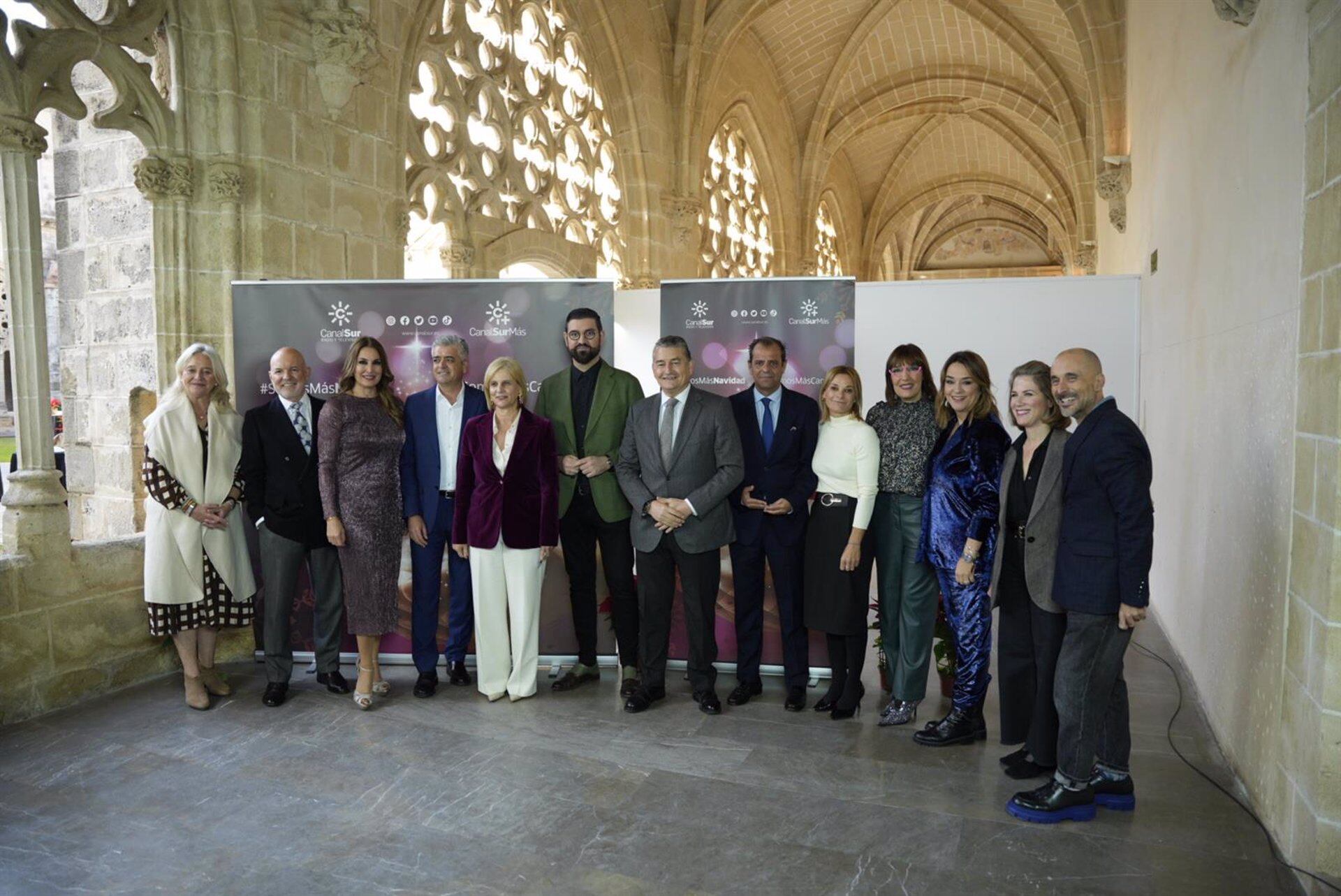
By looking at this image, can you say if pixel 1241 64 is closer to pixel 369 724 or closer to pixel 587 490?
pixel 587 490

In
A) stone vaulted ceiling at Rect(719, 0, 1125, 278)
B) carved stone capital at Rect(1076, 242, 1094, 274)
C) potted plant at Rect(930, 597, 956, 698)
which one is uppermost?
stone vaulted ceiling at Rect(719, 0, 1125, 278)

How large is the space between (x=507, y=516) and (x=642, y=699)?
0.90m

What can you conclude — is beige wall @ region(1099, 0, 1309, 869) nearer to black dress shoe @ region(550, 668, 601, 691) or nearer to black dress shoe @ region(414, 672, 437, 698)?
black dress shoe @ region(550, 668, 601, 691)

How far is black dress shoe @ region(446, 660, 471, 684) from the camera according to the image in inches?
163

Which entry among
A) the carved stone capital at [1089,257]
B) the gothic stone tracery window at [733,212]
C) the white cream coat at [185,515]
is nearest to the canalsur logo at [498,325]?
the white cream coat at [185,515]

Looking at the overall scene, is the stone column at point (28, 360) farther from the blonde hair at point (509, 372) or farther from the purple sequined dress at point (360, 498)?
the blonde hair at point (509, 372)

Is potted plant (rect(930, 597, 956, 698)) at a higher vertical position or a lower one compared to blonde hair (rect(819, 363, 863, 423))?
lower

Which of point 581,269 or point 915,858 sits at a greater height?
point 581,269

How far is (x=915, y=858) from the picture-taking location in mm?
2561

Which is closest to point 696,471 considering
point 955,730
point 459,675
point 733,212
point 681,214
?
point 955,730

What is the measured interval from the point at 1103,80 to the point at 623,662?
22.4 ft

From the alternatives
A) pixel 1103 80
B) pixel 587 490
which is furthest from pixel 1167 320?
pixel 1103 80

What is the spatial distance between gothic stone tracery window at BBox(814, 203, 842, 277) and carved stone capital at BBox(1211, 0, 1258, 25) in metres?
12.6

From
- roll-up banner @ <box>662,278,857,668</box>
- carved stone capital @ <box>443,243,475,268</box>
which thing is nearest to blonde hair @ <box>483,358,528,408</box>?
roll-up banner @ <box>662,278,857,668</box>
